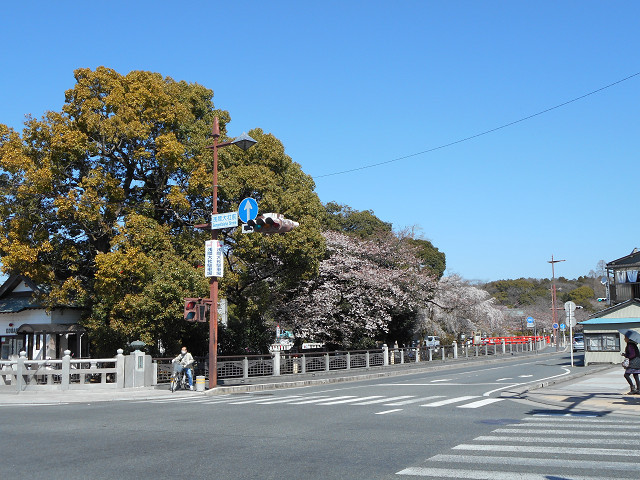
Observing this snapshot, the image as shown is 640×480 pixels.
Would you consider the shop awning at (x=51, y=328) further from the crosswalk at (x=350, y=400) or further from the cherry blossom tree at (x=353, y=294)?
the cherry blossom tree at (x=353, y=294)

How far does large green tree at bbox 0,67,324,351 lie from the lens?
83.9 feet

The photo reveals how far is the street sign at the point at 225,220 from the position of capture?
827 inches

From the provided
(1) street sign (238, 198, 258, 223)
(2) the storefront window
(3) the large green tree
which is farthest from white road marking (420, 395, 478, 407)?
(2) the storefront window

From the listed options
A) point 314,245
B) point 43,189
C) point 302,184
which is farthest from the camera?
point 302,184

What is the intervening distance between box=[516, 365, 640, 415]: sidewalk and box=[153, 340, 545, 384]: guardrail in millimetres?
13911

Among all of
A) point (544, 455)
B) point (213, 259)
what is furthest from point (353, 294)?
point (544, 455)

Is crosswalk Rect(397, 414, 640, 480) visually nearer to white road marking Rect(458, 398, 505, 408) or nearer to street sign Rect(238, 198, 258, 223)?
white road marking Rect(458, 398, 505, 408)

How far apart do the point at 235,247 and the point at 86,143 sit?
8.03 m

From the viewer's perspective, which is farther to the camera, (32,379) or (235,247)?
(235,247)

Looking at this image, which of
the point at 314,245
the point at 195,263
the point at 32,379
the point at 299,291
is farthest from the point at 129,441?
the point at 299,291

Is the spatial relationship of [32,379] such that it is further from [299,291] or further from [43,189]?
[299,291]

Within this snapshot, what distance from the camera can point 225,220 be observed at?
2131 cm

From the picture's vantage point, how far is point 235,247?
96.2ft

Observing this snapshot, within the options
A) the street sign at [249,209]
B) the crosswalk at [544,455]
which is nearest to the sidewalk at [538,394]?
the crosswalk at [544,455]
